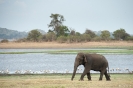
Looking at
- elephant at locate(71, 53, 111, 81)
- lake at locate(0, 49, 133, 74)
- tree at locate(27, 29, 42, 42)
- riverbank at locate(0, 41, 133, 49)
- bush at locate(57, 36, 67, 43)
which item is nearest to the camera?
elephant at locate(71, 53, 111, 81)

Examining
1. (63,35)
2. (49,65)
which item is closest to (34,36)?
(63,35)

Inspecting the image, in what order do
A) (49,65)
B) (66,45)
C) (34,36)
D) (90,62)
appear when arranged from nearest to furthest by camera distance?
(90,62), (49,65), (66,45), (34,36)

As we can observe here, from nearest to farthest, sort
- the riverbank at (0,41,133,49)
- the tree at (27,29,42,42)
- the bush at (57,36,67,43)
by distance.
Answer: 1. the riverbank at (0,41,133,49)
2. the bush at (57,36,67,43)
3. the tree at (27,29,42,42)

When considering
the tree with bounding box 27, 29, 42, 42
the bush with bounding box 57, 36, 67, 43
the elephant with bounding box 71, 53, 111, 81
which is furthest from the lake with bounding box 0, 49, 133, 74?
the tree with bounding box 27, 29, 42, 42

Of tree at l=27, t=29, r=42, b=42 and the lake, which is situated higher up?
tree at l=27, t=29, r=42, b=42

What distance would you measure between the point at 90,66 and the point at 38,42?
6787 centimetres

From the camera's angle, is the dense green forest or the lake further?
the dense green forest

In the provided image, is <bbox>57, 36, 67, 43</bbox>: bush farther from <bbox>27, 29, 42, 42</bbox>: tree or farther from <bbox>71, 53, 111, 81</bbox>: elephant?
<bbox>71, 53, 111, 81</bbox>: elephant

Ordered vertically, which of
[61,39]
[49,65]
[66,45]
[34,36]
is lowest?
[49,65]

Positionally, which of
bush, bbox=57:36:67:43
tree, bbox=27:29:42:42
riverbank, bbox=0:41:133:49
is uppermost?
tree, bbox=27:29:42:42

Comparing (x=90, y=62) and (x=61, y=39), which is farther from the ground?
(x=61, y=39)

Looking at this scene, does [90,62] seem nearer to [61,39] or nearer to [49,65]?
[49,65]

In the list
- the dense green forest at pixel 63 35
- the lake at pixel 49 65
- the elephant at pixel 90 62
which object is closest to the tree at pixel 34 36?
the dense green forest at pixel 63 35

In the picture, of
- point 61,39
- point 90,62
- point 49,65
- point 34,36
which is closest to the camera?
point 90,62
